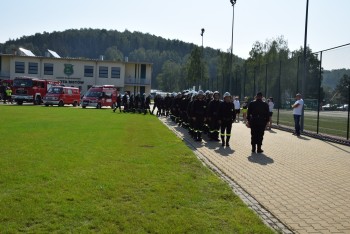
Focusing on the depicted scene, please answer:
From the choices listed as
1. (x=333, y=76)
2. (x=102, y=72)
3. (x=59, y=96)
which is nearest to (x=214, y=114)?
(x=333, y=76)

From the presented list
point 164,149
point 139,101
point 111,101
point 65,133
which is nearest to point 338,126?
point 164,149

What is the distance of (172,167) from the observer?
9875mm

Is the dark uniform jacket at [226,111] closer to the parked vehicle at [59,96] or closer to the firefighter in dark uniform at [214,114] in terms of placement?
the firefighter in dark uniform at [214,114]

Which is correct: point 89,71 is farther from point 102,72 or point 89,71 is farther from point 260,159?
point 260,159

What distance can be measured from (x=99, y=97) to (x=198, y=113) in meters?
30.4

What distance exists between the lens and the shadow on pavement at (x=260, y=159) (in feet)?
39.0

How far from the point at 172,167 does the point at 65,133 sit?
768cm

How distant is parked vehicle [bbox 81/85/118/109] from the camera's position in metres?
45.8

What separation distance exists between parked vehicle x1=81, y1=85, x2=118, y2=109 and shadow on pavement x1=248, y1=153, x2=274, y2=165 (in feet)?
113

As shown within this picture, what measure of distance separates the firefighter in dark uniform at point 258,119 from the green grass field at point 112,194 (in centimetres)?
324

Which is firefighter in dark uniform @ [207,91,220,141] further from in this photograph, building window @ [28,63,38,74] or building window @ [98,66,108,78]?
building window @ [28,63,38,74]

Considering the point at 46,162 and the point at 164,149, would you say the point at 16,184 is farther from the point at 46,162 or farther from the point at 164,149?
the point at 164,149

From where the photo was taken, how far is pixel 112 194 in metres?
7.02

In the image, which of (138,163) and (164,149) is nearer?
(138,163)
